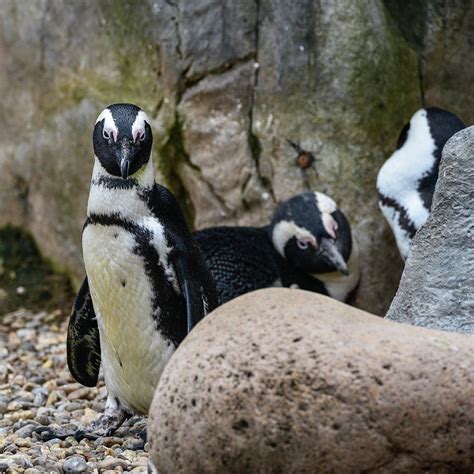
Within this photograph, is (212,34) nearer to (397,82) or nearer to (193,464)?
(397,82)

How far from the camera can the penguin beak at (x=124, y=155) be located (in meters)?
3.75

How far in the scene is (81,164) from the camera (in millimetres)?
6195

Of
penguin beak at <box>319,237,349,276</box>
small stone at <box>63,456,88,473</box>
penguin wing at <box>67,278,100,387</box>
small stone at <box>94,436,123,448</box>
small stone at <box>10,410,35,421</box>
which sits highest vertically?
penguin beak at <box>319,237,349,276</box>

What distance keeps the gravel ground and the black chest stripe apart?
1.41ft

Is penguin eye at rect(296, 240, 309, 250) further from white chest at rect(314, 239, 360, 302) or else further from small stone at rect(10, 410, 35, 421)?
small stone at rect(10, 410, 35, 421)

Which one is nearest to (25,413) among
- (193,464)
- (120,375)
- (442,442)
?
(120,375)

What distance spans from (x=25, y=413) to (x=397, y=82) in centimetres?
252

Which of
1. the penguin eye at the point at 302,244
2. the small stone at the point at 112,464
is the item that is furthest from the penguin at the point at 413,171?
the small stone at the point at 112,464

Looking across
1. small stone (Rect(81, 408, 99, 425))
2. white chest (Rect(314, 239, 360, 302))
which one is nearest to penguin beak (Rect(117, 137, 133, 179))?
small stone (Rect(81, 408, 99, 425))

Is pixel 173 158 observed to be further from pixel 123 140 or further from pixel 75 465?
pixel 75 465

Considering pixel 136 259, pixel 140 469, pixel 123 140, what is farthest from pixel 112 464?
pixel 123 140

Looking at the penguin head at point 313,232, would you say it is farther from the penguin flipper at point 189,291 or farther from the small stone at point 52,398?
the penguin flipper at point 189,291

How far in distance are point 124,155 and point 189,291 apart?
53cm

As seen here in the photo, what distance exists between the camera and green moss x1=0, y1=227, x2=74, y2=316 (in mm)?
6367
